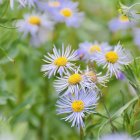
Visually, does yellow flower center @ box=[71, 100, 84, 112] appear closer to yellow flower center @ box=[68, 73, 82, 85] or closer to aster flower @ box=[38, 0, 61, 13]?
yellow flower center @ box=[68, 73, 82, 85]

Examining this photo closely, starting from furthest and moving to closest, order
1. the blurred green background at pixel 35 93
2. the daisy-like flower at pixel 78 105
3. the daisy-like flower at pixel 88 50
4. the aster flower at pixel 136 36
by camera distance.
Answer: the aster flower at pixel 136 36 → the blurred green background at pixel 35 93 → the daisy-like flower at pixel 88 50 → the daisy-like flower at pixel 78 105

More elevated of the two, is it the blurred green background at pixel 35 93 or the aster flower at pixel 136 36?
the aster flower at pixel 136 36

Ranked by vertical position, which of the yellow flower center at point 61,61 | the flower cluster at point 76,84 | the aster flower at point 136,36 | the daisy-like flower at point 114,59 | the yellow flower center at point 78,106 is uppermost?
the aster flower at point 136,36

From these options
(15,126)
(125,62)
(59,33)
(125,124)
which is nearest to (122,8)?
(125,62)

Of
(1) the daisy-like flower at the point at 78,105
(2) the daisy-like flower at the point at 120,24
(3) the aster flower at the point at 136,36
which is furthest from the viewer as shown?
(2) the daisy-like flower at the point at 120,24

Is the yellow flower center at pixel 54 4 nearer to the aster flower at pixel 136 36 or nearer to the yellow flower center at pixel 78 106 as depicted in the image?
the aster flower at pixel 136 36

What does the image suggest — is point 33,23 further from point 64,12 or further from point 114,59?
point 114,59

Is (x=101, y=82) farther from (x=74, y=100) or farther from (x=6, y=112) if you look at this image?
(x=6, y=112)

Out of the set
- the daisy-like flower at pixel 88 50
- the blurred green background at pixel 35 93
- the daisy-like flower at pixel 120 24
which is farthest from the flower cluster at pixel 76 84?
the daisy-like flower at pixel 120 24
